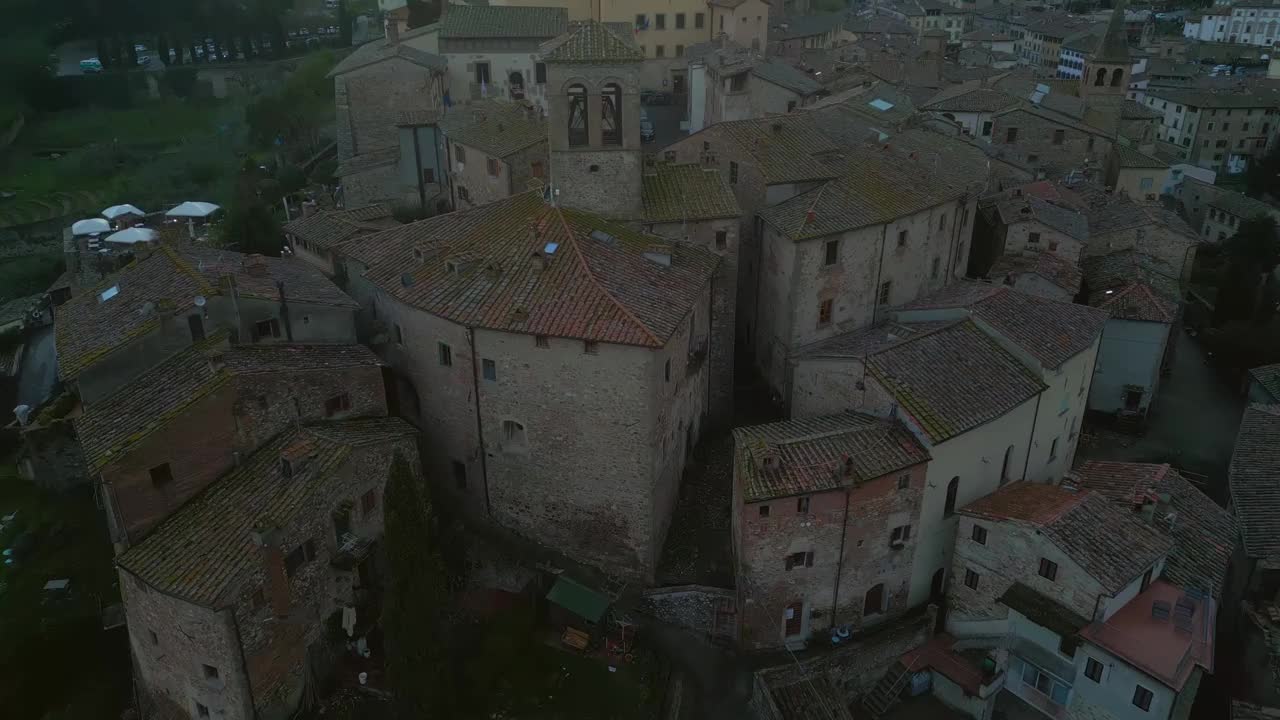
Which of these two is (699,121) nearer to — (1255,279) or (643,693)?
(1255,279)

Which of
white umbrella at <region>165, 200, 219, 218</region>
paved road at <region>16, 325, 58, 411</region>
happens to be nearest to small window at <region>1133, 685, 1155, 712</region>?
paved road at <region>16, 325, 58, 411</region>

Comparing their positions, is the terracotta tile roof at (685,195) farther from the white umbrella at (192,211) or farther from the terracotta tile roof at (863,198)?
the white umbrella at (192,211)

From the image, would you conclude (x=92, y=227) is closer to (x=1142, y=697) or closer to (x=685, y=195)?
(x=685, y=195)

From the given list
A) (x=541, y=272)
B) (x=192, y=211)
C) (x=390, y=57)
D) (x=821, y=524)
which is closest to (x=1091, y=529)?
(x=821, y=524)

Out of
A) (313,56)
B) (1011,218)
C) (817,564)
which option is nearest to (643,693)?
(817,564)

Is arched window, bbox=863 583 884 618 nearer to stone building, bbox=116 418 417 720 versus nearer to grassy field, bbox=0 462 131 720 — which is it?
stone building, bbox=116 418 417 720

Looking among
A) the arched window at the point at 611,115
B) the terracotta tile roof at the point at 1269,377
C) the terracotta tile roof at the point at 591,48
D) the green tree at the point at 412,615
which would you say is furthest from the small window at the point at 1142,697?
the terracotta tile roof at the point at 591,48
